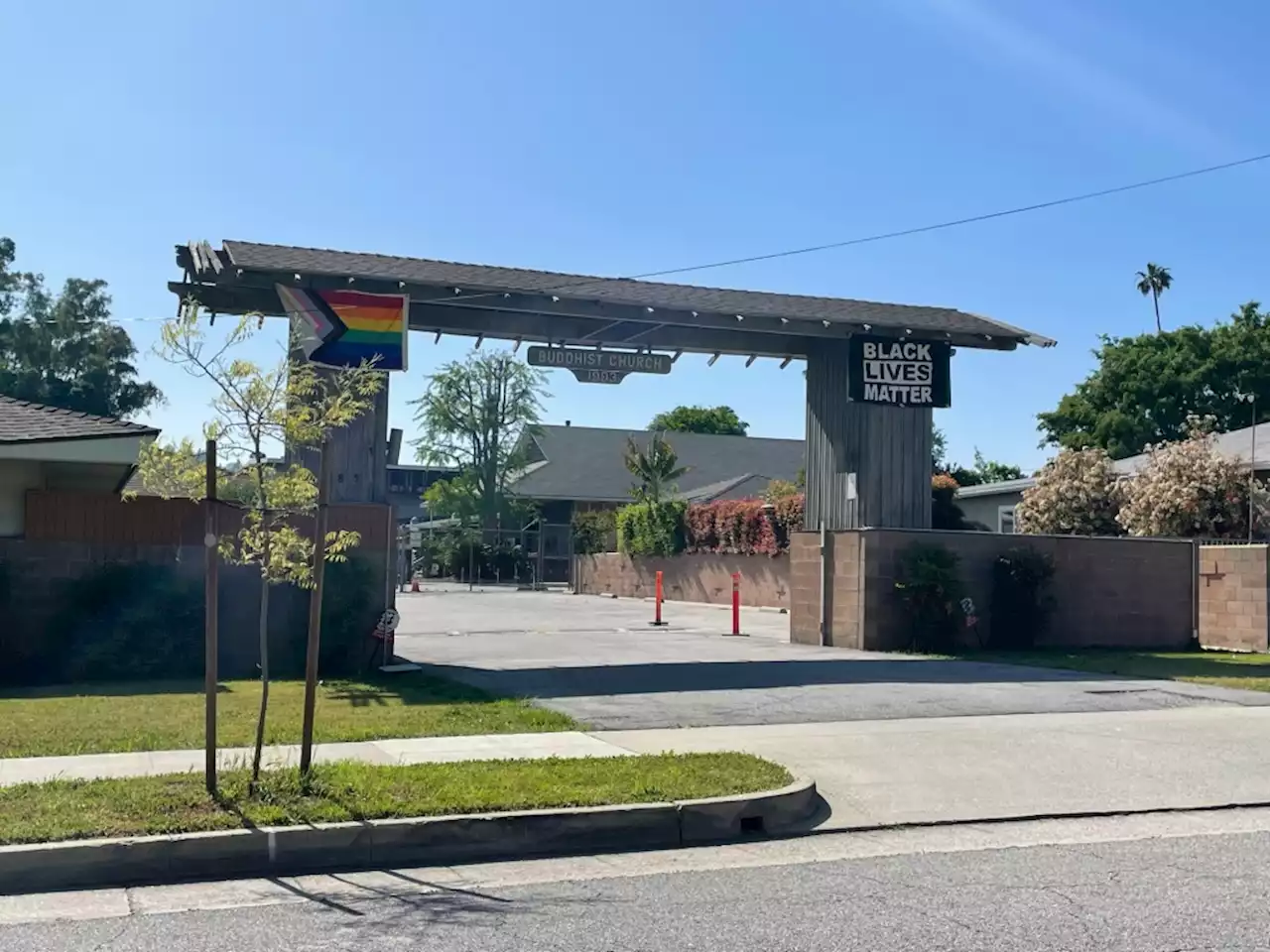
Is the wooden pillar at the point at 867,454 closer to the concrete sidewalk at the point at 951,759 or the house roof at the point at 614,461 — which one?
the concrete sidewalk at the point at 951,759

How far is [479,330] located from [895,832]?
1199 centimetres

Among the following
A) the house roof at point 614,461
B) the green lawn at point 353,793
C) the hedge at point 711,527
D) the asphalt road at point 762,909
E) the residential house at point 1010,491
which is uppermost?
the house roof at point 614,461

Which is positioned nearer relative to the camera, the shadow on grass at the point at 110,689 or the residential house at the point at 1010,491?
the shadow on grass at the point at 110,689

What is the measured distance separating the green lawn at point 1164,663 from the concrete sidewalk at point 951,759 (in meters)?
3.93

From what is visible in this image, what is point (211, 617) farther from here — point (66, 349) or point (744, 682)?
point (66, 349)

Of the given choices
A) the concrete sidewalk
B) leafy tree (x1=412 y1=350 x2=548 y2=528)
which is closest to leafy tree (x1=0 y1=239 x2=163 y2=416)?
leafy tree (x1=412 y1=350 x2=548 y2=528)

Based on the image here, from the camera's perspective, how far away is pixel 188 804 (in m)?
7.84

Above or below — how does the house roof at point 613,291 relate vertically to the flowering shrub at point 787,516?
above

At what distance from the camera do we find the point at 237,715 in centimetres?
1229

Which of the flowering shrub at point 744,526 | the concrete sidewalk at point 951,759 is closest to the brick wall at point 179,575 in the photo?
the concrete sidewalk at point 951,759

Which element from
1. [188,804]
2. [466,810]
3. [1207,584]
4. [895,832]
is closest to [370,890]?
[466,810]

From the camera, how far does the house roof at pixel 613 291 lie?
1722 centimetres

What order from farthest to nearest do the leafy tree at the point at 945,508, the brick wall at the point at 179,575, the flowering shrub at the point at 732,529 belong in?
the flowering shrub at the point at 732,529 → the leafy tree at the point at 945,508 → the brick wall at the point at 179,575

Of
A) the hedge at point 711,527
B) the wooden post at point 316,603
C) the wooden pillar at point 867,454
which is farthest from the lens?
the hedge at point 711,527
